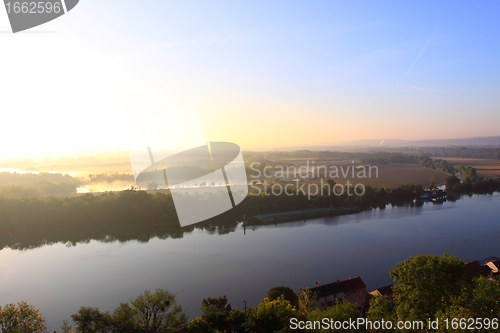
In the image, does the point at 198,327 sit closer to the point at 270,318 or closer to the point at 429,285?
the point at 270,318

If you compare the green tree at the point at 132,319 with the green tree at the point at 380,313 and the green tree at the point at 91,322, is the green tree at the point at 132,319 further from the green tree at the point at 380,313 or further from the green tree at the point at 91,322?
the green tree at the point at 380,313

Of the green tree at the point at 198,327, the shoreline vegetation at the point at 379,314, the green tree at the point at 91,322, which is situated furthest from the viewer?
the green tree at the point at 91,322

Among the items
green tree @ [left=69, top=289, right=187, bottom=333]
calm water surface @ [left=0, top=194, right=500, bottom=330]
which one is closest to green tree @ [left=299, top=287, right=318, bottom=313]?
calm water surface @ [left=0, top=194, right=500, bottom=330]

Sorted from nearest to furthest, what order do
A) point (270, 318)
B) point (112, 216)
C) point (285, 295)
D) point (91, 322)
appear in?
1. point (270, 318)
2. point (91, 322)
3. point (285, 295)
4. point (112, 216)

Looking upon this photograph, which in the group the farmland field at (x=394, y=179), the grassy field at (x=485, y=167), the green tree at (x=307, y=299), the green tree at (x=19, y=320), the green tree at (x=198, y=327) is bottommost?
the grassy field at (x=485, y=167)

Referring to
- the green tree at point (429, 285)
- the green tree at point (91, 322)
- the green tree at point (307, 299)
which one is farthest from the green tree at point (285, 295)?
the green tree at point (91, 322)

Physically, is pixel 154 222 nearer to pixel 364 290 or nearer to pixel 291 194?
pixel 291 194

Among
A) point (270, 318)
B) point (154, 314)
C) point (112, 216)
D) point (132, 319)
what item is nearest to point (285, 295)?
point (270, 318)

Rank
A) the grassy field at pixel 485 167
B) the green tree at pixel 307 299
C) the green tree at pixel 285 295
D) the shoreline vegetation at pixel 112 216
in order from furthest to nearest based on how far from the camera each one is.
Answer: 1. the grassy field at pixel 485 167
2. the shoreline vegetation at pixel 112 216
3. the green tree at pixel 285 295
4. the green tree at pixel 307 299
